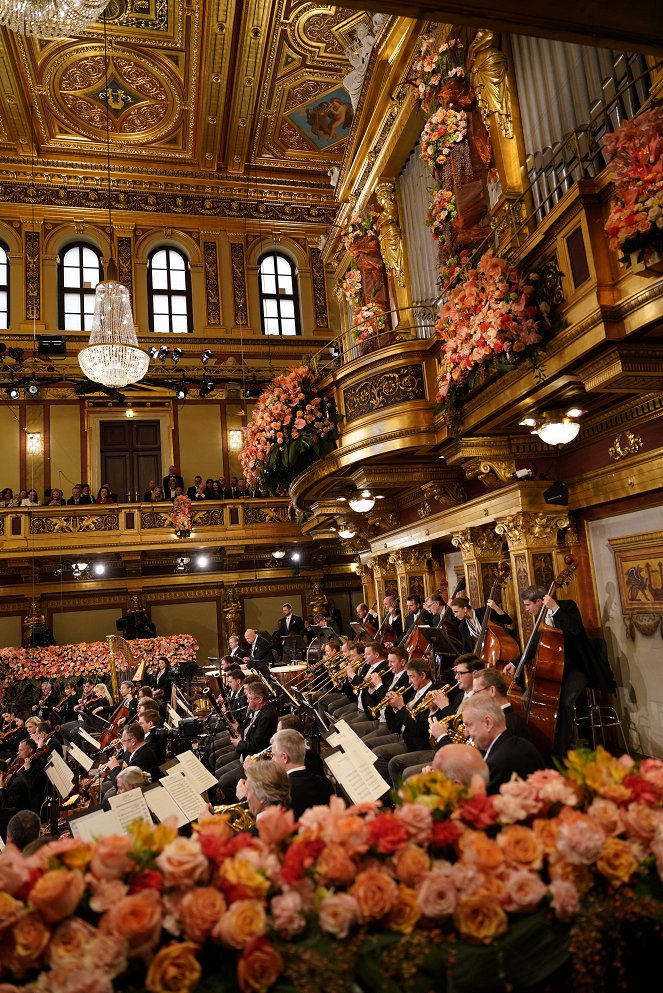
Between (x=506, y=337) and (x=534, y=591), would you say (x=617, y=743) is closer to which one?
(x=534, y=591)

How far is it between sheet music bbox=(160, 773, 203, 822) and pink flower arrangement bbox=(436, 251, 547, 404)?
3.57 meters

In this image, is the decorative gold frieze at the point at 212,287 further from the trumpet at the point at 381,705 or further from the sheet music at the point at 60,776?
the sheet music at the point at 60,776

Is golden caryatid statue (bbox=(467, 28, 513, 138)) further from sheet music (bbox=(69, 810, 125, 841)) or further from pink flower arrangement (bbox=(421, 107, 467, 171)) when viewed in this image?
sheet music (bbox=(69, 810, 125, 841))

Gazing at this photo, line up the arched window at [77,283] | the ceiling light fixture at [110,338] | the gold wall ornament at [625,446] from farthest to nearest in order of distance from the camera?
the arched window at [77,283]
the ceiling light fixture at [110,338]
the gold wall ornament at [625,446]

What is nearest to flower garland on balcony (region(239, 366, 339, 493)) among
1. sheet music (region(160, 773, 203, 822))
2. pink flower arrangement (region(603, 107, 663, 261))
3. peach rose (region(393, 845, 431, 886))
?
sheet music (region(160, 773, 203, 822))

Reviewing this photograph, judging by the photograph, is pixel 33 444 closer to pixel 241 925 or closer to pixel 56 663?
pixel 56 663

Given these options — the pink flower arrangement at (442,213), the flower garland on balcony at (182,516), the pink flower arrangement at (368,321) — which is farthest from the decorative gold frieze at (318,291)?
the pink flower arrangement at (442,213)

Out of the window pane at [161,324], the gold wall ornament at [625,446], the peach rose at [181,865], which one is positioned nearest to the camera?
the peach rose at [181,865]

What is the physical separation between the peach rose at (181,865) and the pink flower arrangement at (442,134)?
264 inches

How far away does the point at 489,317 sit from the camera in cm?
493

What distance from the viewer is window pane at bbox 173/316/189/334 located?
20828 millimetres

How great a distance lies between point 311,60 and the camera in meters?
17.2

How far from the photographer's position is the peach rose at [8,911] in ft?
6.29

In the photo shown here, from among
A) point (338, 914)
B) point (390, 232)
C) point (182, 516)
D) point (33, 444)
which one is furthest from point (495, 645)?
point (33, 444)
